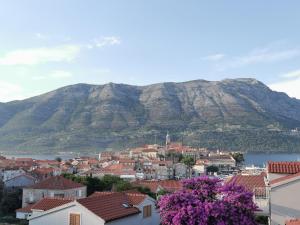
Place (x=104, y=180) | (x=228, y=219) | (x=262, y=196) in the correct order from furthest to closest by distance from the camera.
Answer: (x=104, y=180)
(x=262, y=196)
(x=228, y=219)

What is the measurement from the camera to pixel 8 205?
54406 millimetres

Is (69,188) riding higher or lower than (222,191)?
lower

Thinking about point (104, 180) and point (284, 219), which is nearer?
point (284, 219)

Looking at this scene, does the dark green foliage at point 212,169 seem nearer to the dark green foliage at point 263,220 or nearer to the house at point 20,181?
the house at point 20,181

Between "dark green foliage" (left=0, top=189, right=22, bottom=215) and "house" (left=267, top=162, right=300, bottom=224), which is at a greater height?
"house" (left=267, top=162, right=300, bottom=224)

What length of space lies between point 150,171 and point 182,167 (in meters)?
17.8

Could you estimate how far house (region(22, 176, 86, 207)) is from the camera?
52.9 m

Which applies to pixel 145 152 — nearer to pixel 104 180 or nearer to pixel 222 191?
pixel 104 180

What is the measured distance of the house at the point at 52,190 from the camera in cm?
5294

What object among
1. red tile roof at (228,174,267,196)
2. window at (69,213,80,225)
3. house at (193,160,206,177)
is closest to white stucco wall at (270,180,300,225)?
red tile roof at (228,174,267,196)

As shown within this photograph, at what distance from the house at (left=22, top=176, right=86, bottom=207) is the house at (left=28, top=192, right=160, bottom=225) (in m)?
23.3

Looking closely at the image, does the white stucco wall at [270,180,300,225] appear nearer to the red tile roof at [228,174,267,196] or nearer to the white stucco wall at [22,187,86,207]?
the red tile roof at [228,174,267,196]

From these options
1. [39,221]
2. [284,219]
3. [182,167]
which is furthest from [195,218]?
[182,167]

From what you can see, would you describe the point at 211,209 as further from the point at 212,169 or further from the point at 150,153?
the point at 150,153
